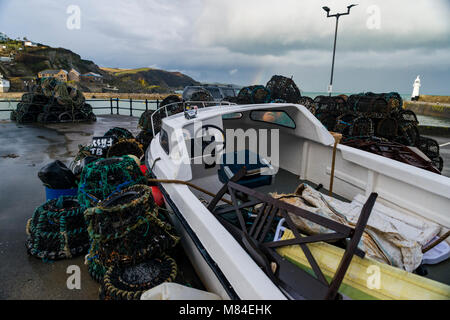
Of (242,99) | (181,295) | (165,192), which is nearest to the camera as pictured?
(181,295)

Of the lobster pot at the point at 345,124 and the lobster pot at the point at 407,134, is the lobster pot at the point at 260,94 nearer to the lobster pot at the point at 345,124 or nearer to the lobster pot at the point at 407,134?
the lobster pot at the point at 345,124

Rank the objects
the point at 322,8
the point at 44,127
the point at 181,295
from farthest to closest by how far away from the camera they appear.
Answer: the point at 322,8 → the point at 44,127 → the point at 181,295

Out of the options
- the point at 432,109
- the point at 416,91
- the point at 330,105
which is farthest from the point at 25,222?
the point at 416,91

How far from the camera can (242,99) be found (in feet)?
32.7

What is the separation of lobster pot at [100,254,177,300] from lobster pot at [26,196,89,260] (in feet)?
2.87

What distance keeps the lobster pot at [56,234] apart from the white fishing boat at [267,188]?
3.47 ft

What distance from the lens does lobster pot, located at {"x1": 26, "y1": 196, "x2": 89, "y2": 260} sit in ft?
9.71

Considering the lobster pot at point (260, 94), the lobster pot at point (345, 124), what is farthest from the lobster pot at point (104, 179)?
the lobster pot at point (260, 94)

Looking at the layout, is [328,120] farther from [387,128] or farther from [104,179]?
[104,179]

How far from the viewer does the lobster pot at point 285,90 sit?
10188mm

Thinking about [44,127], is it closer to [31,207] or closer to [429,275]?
[31,207]

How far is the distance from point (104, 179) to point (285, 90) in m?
8.47
